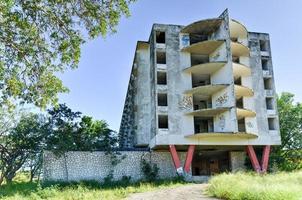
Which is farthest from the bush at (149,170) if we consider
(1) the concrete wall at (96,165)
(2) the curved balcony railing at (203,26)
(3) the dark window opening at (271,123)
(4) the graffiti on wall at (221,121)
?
(2) the curved balcony railing at (203,26)

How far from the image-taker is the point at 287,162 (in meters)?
36.7

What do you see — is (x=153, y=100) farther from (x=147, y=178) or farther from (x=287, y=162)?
(x=287, y=162)

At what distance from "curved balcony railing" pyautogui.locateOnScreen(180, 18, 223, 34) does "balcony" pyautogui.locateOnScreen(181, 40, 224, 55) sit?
5.84 ft

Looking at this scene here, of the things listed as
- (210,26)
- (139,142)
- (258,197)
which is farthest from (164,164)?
(258,197)

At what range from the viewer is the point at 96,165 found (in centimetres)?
2906

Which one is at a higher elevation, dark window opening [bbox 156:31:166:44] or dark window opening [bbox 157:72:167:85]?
dark window opening [bbox 156:31:166:44]

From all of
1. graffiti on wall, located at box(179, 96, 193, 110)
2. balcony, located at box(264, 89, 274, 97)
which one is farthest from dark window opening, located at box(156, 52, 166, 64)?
balcony, located at box(264, 89, 274, 97)

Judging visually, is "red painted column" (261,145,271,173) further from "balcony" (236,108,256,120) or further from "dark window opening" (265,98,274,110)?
"dark window opening" (265,98,274,110)

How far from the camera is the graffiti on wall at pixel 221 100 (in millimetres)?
29842

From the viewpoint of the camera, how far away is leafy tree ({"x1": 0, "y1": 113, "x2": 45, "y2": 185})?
101 ft

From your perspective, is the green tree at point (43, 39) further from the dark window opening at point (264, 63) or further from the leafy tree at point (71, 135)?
the dark window opening at point (264, 63)

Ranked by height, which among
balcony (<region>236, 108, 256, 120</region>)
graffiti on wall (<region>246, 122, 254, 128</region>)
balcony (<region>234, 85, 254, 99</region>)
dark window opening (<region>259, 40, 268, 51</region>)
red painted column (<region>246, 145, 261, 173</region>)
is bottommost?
red painted column (<region>246, 145, 261, 173</region>)

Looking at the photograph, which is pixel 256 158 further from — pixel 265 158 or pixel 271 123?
pixel 271 123

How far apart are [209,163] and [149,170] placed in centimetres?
1194
